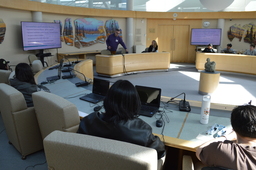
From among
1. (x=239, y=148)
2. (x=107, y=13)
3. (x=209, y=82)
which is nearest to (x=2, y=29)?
(x=107, y=13)

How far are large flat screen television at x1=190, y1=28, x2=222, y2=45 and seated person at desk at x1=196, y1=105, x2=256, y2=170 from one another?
1059 centimetres

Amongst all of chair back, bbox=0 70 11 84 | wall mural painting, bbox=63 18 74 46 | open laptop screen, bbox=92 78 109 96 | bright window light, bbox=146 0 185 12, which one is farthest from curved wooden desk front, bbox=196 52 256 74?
chair back, bbox=0 70 11 84

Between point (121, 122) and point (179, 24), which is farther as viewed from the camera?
point (179, 24)

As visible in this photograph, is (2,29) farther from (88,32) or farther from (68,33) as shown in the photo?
(88,32)

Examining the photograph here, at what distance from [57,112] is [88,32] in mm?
8498

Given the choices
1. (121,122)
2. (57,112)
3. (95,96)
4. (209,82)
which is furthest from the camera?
(209,82)

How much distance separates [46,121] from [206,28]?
10.8 meters

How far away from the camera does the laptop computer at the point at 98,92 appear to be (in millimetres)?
2899

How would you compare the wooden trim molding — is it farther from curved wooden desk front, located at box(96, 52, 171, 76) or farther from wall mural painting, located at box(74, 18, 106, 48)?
curved wooden desk front, located at box(96, 52, 171, 76)

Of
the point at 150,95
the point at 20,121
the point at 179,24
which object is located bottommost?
the point at 20,121

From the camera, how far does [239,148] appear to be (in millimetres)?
1252

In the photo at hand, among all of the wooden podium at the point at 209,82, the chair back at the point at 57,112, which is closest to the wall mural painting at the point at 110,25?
the wooden podium at the point at 209,82

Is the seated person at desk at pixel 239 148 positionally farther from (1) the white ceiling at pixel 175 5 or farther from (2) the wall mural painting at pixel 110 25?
(1) the white ceiling at pixel 175 5

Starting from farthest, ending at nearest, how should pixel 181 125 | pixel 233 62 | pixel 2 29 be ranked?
pixel 233 62 < pixel 2 29 < pixel 181 125
